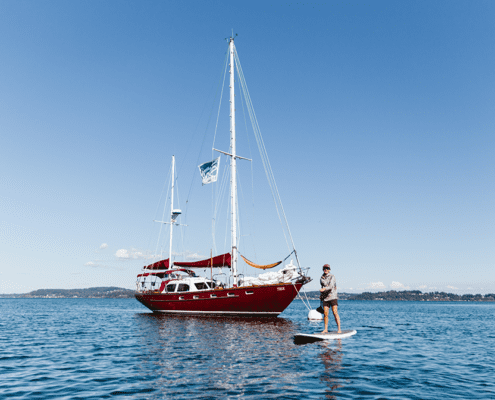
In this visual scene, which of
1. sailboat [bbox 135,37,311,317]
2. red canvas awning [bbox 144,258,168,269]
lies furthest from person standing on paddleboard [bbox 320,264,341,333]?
red canvas awning [bbox 144,258,168,269]

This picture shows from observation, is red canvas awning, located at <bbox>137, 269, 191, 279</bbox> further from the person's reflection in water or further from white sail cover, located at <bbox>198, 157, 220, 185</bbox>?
the person's reflection in water

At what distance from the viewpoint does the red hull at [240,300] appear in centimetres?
2827

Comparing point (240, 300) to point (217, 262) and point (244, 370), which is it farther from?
point (244, 370)

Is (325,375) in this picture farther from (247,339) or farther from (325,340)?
(247,339)

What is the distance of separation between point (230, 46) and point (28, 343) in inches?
1277

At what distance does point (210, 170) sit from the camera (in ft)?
112

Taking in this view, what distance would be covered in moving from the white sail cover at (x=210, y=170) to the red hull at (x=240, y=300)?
11.2m

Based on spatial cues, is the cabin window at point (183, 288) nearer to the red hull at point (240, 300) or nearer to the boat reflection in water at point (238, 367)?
the red hull at point (240, 300)

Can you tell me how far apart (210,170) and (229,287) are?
473 inches

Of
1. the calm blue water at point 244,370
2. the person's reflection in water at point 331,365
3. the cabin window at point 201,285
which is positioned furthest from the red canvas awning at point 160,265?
the person's reflection in water at point 331,365

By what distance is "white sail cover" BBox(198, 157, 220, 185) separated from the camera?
112ft

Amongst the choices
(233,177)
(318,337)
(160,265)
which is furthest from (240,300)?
(318,337)

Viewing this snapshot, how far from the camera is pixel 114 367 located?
440 inches

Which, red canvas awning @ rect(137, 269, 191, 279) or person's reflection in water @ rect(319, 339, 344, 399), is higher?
red canvas awning @ rect(137, 269, 191, 279)
